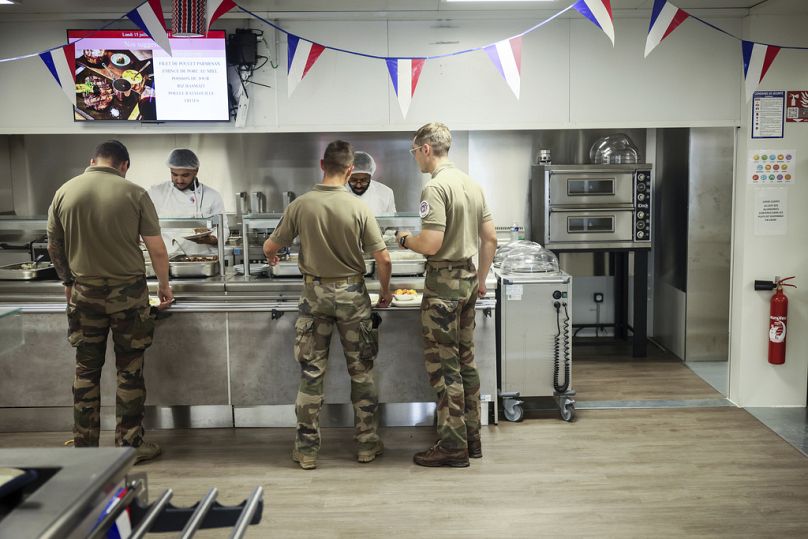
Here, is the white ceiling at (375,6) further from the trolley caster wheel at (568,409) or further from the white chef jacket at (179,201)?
the trolley caster wheel at (568,409)

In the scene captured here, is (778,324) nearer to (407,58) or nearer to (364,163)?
(407,58)

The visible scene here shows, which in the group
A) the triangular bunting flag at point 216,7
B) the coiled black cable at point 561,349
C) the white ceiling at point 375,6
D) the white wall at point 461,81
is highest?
the white ceiling at point 375,6

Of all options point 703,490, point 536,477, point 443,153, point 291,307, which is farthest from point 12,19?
point 703,490

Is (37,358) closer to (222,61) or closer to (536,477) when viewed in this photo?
(222,61)

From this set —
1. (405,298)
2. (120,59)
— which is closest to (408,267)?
(405,298)

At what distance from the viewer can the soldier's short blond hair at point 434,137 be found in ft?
12.5

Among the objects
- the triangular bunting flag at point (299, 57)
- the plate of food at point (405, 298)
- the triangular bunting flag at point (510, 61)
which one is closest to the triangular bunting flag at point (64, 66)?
the triangular bunting flag at point (299, 57)

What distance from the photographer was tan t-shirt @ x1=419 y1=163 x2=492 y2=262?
145 inches

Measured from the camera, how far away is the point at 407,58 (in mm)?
4664

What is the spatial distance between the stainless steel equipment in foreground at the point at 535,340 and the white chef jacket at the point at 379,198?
159 centimetres

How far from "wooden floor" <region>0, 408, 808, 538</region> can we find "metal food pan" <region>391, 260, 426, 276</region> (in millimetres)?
959

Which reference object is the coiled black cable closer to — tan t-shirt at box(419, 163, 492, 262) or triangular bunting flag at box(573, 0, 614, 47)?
tan t-shirt at box(419, 163, 492, 262)

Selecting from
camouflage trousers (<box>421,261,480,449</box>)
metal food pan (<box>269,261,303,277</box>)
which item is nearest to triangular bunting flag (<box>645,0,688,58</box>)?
camouflage trousers (<box>421,261,480,449</box>)

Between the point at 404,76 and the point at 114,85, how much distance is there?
6.34 feet
